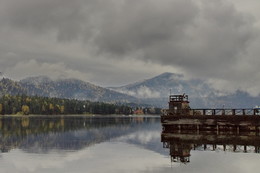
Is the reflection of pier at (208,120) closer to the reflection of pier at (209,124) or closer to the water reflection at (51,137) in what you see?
the reflection of pier at (209,124)

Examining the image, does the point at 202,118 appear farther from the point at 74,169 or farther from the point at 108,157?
the point at 74,169

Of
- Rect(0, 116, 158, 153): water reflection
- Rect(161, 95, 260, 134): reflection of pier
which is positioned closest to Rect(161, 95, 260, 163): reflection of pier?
Rect(161, 95, 260, 134): reflection of pier

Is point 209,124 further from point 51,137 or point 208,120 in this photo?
point 51,137

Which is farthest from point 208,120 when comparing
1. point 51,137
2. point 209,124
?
point 51,137

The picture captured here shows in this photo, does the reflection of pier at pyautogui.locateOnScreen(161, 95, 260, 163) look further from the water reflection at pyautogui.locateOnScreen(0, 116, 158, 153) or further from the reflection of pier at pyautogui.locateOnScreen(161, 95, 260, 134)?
the water reflection at pyautogui.locateOnScreen(0, 116, 158, 153)

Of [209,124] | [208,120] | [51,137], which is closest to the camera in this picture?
[51,137]

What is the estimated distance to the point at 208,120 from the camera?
7738cm

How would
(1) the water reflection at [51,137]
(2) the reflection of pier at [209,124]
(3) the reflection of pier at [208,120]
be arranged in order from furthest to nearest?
(3) the reflection of pier at [208,120] → (2) the reflection of pier at [209,124] → (1) the water reflection at [51,137]

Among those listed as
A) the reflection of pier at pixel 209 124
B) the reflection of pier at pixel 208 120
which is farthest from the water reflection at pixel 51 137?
the reflection of pier at pixel 208 120

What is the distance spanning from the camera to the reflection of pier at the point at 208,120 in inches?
2913

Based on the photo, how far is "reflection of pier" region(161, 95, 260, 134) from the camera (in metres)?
74.0

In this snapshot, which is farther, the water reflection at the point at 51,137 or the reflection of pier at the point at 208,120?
the reflection of pier at the point at 208,120

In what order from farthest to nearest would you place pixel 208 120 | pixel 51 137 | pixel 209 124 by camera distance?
1. pixel 208 120
2. pixel 209 124
3. pixel 51 137

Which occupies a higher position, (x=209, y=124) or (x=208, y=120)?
(x=208, y=120)
